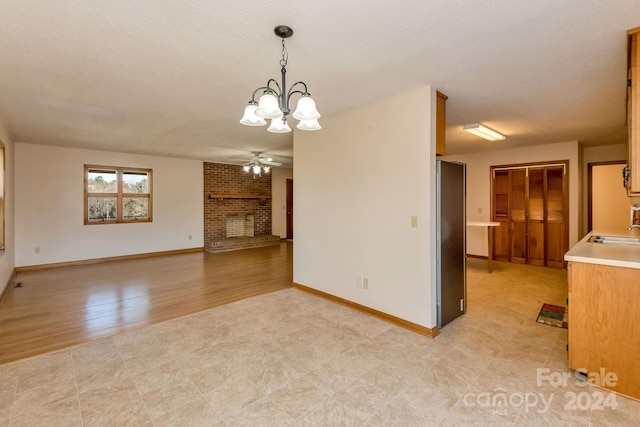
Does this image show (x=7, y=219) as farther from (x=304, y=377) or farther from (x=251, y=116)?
(x=304, y=377)

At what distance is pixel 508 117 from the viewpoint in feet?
12.6

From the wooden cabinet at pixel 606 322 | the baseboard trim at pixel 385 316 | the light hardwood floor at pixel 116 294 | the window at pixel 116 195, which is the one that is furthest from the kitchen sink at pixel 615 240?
the window at pixel 116 195

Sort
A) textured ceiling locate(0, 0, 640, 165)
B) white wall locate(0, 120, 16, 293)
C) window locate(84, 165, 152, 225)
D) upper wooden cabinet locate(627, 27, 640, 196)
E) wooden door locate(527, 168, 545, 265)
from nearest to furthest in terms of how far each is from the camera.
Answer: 1. textured ceiling locate(0, 0, 640, 165)
2. upper wooden cabinet locate(627, 27, 640, 196)
3. white wall locate(0, 120, 16, 293)
4. wooden door locate(527, 168, 545, 265)
5. window locate(84, 165, 152, 225)

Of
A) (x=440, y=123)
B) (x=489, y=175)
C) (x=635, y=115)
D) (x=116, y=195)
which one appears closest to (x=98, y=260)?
(x=116, y=195)

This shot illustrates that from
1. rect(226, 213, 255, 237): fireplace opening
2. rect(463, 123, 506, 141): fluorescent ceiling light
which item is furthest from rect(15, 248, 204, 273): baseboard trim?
rect(463, 123, 506, 141): fluorescent ceiling light

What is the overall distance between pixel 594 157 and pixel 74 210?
10368 millimetres

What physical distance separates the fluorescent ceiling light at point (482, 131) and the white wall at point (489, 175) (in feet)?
2.15

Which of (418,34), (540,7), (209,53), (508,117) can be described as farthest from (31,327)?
(508,117)

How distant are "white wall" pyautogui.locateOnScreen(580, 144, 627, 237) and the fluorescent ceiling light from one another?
7.88 feet

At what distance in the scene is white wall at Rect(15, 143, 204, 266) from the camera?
5461 millimetres

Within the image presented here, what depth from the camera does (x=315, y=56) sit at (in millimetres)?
2193

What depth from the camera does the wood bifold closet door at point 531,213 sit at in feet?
18.3

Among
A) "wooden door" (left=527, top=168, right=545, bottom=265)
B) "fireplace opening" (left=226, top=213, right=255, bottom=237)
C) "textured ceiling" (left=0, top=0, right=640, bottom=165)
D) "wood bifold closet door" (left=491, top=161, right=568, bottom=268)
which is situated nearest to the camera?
"textured ceiling" (left=0, top=0, right=640, bottom=165)

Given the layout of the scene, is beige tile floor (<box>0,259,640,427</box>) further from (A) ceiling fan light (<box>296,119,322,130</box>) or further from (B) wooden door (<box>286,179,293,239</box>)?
(B) wooden door (<box>286,179,293,239</box>)
